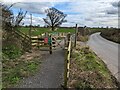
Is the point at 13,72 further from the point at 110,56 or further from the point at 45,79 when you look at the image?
the point at 110,56

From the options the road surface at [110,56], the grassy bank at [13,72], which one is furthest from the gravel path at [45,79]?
the road surface at [110,56]

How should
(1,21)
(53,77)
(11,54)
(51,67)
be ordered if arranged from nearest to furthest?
(53,77) < (51,67) < (11,54) < (1,21)

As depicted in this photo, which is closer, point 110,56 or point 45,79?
point 45,79

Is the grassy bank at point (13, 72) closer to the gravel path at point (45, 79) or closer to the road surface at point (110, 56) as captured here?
the gravel path at point (45, 79)

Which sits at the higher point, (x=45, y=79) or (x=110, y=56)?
(x=45, y=79)

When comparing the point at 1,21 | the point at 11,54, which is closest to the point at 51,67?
the point at 11,54

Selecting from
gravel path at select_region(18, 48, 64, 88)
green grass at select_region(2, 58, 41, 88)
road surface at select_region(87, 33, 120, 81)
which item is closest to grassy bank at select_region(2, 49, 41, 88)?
green grass at select_region(2, 58, 41, 88)

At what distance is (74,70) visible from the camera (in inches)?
455

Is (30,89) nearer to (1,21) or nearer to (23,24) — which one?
(1,21)

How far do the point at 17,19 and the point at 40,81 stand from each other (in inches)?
406

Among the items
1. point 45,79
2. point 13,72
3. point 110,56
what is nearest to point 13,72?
point 13,72

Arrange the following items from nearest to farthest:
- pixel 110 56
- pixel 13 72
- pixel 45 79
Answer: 1. pixel 45 79
2. pixel 13 72
3. pixel 110 56

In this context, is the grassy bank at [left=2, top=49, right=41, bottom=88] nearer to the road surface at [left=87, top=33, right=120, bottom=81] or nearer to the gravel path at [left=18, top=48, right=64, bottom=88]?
the gravel path at [left=18, top=48, right=64, bottom=88]

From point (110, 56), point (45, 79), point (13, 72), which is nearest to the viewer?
point (45, 79)
